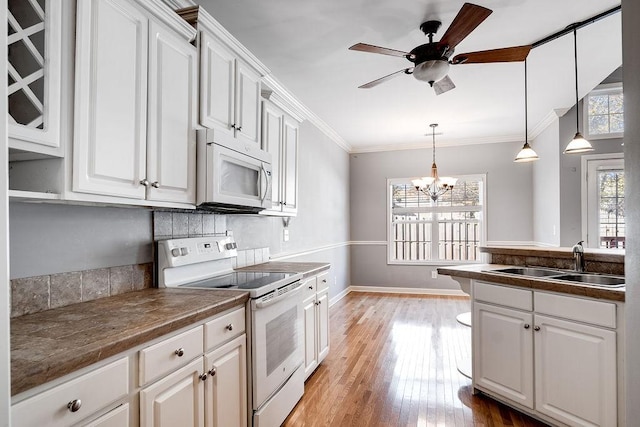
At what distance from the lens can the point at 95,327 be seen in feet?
4.13

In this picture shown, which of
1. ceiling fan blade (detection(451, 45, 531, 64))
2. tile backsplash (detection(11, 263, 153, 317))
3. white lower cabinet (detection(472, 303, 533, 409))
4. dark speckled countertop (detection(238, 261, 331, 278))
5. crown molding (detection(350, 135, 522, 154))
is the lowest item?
white lower cabinet (detection(472, 303, 533, 409))

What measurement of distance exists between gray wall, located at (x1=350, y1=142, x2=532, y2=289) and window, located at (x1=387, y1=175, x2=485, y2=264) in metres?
0.14

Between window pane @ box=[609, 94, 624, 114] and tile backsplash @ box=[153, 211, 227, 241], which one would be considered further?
window pane @ box=[609, 94, 624, 114]

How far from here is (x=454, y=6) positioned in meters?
2.37

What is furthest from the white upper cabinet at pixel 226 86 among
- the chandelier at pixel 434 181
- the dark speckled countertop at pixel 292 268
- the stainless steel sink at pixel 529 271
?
the chandelier at pixel 434 181

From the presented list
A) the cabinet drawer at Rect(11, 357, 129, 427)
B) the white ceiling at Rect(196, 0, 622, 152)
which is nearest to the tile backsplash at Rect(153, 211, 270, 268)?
the cabinet drawer at Rect(11, 357, 129, 427)

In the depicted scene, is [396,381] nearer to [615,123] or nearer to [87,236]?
[87,236]

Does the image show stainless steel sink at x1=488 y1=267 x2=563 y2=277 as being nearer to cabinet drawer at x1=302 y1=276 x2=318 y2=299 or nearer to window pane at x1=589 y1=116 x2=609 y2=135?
cabinet drawer at x1=302 y1=276 x2=318 y2=299

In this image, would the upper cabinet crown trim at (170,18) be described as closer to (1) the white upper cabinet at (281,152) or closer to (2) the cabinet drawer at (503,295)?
(1) the white upper cabinet at (281,152)

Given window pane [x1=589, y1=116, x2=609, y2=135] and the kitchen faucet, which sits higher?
window pane [x1=589, y1=116, x2=609, y2=135]

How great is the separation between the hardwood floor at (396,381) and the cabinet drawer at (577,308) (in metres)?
0.75

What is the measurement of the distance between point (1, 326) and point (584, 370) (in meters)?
2.50

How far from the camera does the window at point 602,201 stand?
14.3 ft

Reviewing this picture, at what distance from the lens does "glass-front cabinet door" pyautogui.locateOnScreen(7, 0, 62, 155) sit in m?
1.21
